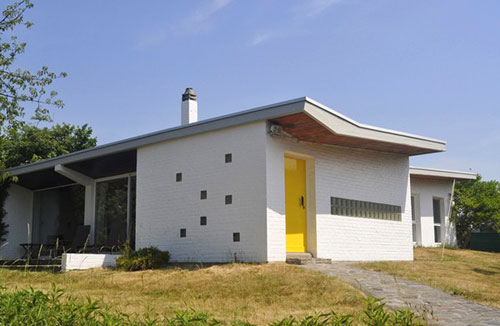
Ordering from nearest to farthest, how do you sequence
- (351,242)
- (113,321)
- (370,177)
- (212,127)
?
(113,321)
(212,127)
(351,242)
(370,177)

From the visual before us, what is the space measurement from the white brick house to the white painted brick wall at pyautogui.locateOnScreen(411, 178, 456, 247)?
13.5ft

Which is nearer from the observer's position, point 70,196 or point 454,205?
point 70,196

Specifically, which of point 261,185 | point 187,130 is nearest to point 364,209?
point 261,185

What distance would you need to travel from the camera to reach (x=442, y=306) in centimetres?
759

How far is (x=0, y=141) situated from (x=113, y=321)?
7.08 metres

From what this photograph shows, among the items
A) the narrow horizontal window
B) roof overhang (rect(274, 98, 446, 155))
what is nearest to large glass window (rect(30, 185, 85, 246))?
the narrow horizontal window

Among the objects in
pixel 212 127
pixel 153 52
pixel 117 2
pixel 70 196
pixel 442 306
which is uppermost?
pixel 117 2

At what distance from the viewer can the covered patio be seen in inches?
605

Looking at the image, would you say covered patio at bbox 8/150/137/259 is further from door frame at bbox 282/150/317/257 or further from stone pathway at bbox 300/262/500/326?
stone pathway at bbox 300/262/500/326

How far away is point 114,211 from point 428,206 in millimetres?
10548

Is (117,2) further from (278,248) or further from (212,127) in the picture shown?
(278,248)

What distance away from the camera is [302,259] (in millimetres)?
11336

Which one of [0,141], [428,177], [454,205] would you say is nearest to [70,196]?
[0,141]

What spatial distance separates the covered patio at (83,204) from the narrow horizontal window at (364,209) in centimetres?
526
